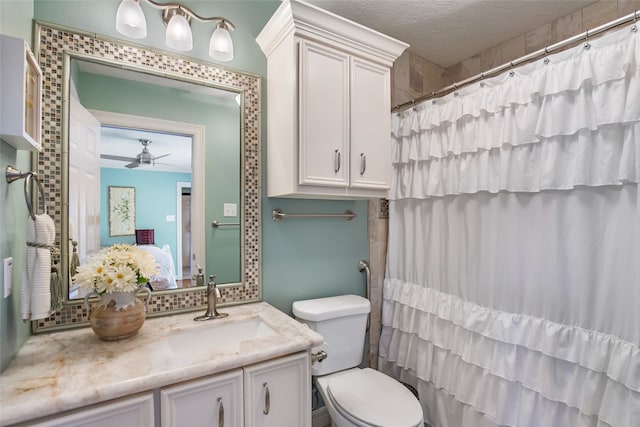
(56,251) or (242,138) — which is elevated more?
(242,138)

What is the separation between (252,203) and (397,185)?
0.99 m

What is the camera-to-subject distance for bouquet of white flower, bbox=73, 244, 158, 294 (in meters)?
1.08

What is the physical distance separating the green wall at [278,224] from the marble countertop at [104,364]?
1.56ft

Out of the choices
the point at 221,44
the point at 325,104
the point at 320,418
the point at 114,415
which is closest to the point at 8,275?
the point at 114,415

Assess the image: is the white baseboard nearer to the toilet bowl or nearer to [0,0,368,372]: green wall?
the toilet bowl

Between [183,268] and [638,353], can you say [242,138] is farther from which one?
[638,353]

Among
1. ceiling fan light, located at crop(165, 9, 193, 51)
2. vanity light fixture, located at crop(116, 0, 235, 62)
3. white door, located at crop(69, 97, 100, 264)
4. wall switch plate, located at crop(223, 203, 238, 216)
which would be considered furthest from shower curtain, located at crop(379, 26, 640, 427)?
white door, located at crop(69, 97, 100, 264)

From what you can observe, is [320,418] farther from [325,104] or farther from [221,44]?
[221,44]

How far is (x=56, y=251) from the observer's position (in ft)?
4.07

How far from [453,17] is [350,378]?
7.23ft

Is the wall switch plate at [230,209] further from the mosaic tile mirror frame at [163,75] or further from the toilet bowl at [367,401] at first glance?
the toilet bowl at [367,401]

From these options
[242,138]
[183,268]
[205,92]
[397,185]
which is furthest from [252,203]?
[397,185]

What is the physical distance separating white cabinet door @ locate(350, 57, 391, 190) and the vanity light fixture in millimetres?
645

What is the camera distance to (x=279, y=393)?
1157 millimetres
